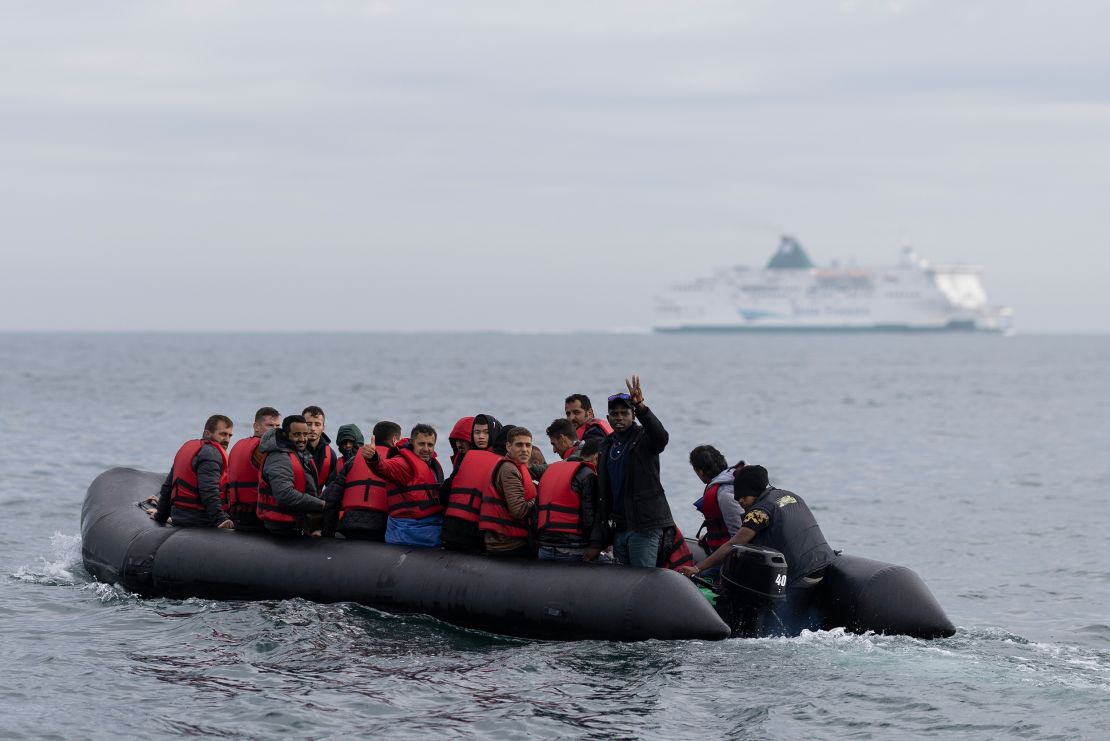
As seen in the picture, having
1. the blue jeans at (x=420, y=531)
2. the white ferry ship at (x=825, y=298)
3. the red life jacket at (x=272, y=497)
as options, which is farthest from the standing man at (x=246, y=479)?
the white ferry ship at (x=825, y=298)

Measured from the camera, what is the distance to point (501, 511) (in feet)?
35.6

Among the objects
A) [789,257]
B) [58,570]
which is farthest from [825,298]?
[58,570]

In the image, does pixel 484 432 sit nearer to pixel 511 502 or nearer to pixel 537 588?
pixel 511 502

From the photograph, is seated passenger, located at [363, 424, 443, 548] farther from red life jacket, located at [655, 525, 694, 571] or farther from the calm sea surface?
red life jacket, located at [655, 525, 694, 571]

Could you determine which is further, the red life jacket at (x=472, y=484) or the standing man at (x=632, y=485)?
the red life jacket at (x=472, y=484)

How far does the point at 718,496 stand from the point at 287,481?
364cm

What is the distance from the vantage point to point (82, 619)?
1162 cm

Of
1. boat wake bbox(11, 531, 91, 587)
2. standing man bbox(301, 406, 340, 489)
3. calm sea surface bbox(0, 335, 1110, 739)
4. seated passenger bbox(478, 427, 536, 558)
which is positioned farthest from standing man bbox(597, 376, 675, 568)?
boat wake bbox(11, 531, 91, 587)

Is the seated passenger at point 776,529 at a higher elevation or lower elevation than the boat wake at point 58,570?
higher

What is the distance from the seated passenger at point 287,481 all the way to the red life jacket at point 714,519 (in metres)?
3.27

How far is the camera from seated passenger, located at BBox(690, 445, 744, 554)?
1065 cm

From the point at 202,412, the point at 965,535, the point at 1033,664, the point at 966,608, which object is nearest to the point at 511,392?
the point at 202,412

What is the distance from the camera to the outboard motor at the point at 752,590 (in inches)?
395

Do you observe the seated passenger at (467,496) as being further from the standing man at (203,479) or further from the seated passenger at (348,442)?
the standing man at (203,479)
